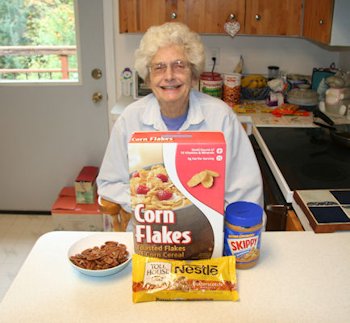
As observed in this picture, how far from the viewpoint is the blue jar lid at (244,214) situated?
956 mm

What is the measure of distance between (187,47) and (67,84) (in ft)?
4.94

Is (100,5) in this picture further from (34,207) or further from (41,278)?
(41,278)

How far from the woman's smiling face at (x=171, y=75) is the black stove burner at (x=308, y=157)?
529 mm

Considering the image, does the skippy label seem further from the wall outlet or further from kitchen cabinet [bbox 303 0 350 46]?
the wall outlet

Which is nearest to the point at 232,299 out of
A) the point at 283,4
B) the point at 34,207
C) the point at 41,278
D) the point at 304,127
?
the point at 41,278

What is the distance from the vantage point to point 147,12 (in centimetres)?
252

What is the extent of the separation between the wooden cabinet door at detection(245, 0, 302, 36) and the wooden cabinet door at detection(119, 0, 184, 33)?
16.1 inches

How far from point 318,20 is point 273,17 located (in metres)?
0.37

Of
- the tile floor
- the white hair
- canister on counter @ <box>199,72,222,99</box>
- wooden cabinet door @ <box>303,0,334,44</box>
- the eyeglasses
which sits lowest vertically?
the tile floor

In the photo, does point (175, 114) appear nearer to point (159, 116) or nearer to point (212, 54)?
point (159, 116)

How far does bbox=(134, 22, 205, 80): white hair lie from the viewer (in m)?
1.62

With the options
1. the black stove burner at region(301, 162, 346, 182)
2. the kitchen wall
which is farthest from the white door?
the black stove burner at region(301, 162, 346, 182)

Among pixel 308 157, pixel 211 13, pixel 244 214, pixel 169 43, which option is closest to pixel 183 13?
pixel 211 13

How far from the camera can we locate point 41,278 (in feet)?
3.27
